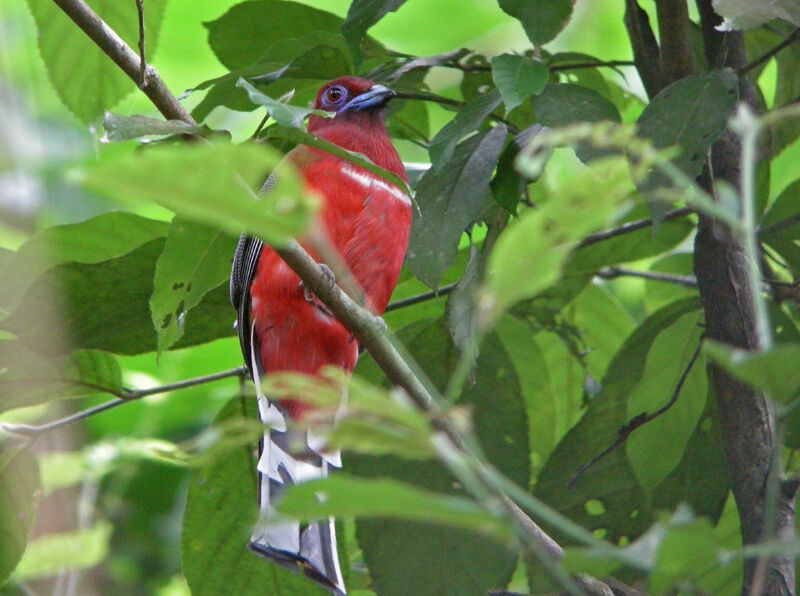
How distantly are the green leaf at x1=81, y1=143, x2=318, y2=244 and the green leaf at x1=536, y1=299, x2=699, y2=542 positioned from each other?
149 centimetres

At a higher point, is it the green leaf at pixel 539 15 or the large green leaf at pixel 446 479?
the green leaf at pixel 539 15

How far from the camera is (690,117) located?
5.34ft

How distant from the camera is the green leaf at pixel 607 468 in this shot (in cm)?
206

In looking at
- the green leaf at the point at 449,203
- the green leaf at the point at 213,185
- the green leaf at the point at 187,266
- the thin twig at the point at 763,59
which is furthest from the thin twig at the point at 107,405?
the green leaf at the point at 213,185

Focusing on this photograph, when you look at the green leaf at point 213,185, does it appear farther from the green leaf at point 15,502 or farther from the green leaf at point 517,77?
the green leaf at point 15,502

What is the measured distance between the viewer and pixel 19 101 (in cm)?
368

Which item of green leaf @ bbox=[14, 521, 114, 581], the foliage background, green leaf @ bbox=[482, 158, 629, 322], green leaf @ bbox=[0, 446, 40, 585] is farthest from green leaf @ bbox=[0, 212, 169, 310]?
green leaf @ bbox=[482, 158, 629, 322]

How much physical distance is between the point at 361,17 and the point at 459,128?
0.86 ft

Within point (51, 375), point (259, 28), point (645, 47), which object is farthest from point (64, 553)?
point (645, 47)

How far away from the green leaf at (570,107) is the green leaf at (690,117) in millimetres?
95

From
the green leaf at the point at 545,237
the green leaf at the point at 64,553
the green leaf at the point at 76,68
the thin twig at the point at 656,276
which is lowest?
the green leaf at the point at 64,553

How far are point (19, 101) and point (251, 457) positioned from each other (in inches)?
83.6

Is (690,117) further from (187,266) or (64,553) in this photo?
(64,553)

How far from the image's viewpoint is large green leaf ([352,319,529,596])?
1907 mm
